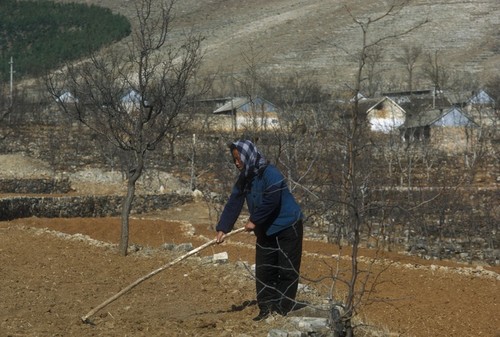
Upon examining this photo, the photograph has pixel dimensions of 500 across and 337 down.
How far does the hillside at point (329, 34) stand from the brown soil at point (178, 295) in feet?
181

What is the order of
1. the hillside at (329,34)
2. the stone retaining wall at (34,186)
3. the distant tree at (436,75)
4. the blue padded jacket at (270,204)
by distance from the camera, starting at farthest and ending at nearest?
1. the hillside at (329,34)
2. the distant tree at (436,75)
3. the stone retaining wall at (34,186)
4. the blue padded jacket at (270,204)

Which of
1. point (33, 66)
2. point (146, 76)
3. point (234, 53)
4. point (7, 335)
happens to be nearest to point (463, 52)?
point (234, 53)

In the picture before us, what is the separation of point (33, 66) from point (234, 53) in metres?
20.8

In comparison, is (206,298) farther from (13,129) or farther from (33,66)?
(33,66)

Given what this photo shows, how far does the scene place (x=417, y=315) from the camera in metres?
9.93

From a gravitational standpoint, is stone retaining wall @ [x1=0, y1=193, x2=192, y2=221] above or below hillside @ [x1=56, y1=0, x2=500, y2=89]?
below

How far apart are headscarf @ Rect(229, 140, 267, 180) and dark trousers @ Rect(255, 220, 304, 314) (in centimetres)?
60

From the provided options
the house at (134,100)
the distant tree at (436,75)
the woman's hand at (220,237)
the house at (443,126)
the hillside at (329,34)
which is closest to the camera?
the woman's hand at (220,237)

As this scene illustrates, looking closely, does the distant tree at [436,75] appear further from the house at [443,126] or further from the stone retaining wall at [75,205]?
the stone retaining wall at [75,205]

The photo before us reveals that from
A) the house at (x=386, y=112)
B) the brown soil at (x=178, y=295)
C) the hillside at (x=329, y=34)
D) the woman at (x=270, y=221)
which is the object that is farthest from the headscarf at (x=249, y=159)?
the hillside at (x=329, y=34)

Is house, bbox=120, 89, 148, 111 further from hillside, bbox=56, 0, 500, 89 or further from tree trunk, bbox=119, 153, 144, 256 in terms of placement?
hillside, bbox=56, 0, 500, 89

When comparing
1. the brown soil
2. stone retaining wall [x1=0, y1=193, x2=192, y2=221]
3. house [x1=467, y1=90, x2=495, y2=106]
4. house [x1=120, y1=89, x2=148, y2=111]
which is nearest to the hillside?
house [x1=467, y1=90, x2=495, y2=106]

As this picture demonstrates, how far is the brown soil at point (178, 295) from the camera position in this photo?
26.5 ft

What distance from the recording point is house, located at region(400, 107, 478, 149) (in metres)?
43.7
